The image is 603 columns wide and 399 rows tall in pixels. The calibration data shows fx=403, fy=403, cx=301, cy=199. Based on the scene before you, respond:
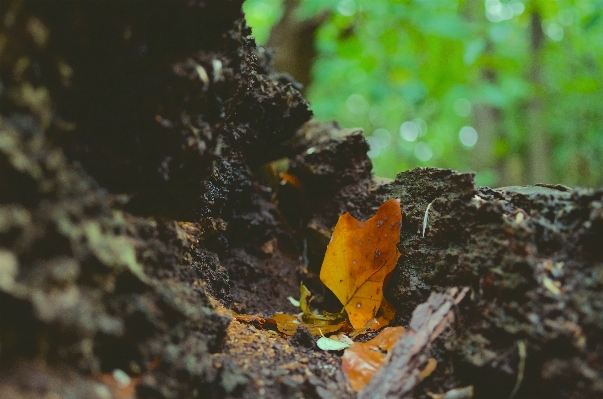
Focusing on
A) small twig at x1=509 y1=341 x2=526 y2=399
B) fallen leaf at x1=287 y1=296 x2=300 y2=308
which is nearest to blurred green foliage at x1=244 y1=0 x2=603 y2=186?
fallen leaf at x1=287 y1=296 x2=300 y2=308

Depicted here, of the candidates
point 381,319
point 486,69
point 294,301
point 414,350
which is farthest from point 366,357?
point 486,69

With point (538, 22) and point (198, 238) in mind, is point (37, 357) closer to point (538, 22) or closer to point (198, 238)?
point (198, 238)

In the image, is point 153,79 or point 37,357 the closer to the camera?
point 37,357

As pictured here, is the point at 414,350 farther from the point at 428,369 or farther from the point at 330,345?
the point at 330,345

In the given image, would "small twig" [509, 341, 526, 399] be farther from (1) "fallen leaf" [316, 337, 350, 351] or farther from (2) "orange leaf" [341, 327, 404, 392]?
(1) "fallen leaf" [316, 337, 350, 351]

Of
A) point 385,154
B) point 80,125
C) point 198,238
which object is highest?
point 385,154

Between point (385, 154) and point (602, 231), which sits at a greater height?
point (385, 154)

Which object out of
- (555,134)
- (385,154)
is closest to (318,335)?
(555,134)
